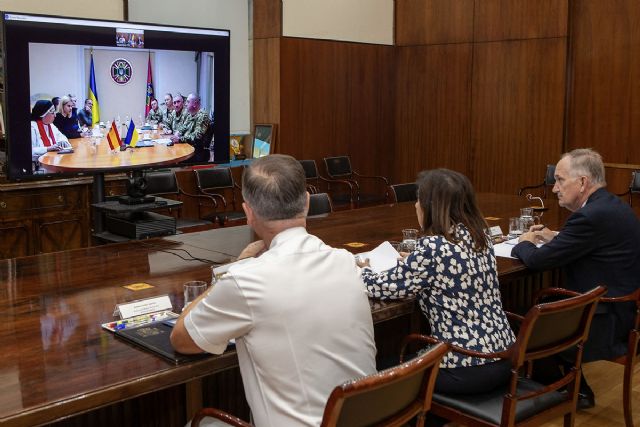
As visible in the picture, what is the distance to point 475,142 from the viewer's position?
871 centimetres

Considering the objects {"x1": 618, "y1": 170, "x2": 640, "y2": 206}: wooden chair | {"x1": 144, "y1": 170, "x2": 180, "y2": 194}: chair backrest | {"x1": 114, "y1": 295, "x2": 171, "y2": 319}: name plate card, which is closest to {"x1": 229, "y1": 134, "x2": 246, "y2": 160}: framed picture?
{"x1": 144, "y1": 170, "x2": 180, "y2": 194}: chair backrest

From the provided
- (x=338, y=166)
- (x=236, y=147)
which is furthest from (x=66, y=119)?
(x=338, y=166)

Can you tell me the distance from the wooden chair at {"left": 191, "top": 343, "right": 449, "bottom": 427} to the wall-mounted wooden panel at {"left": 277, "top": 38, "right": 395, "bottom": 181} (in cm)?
610

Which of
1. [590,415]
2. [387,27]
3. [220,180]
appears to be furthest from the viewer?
[387,27]

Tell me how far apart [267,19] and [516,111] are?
2.87 meters

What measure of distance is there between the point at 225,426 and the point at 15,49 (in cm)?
295

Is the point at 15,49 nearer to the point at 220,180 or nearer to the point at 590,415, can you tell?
the point at 220,180

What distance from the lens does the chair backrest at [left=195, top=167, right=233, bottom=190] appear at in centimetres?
682

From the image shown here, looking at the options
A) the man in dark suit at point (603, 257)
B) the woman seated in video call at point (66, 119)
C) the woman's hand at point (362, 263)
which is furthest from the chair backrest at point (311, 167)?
the woman's hand at point (362, 263)

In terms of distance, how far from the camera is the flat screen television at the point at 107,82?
14.4 feet

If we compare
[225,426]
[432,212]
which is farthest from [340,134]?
[225,426]

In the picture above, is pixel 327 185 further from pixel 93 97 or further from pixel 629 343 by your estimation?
pixel 629 343

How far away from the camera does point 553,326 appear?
8.39 feet

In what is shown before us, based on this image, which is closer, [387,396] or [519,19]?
[387,396]
